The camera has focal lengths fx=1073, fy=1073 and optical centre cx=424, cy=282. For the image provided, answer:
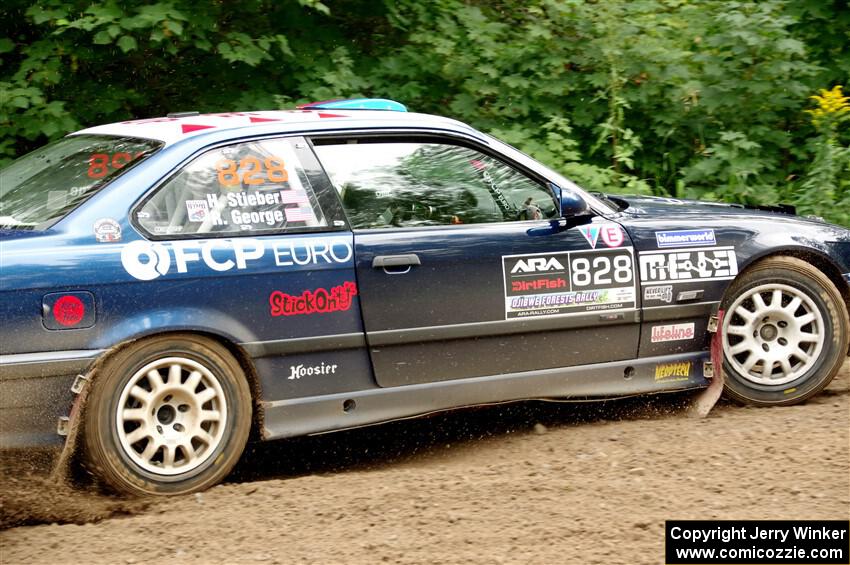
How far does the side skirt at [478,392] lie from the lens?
4.71 m

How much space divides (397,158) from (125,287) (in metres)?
1.45

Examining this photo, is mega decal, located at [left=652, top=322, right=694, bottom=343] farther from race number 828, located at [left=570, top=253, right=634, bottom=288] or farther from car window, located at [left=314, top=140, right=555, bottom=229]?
car window, located at [left=314, top=140, right=555, bottom=229]

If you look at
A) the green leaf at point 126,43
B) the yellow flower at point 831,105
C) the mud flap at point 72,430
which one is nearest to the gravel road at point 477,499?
the mud flap at point 72,430

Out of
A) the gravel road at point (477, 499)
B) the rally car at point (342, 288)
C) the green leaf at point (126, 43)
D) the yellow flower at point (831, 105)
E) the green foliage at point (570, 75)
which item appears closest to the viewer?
the gravel road at point (477, 499)

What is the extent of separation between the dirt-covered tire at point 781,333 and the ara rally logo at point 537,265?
997 mm

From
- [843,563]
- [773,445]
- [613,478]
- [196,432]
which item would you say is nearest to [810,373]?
[773,445]

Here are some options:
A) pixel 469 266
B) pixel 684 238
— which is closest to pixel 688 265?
pixel 684 238

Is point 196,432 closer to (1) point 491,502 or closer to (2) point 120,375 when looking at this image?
(2) point 120,375

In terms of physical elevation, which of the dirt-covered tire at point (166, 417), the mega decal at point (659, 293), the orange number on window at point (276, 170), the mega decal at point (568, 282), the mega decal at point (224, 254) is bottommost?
the dirt-covered tire at point (166, 417)

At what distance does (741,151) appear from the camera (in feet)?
29.3

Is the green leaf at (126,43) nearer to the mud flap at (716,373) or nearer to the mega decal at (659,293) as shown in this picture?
the mega decal at (659,293)

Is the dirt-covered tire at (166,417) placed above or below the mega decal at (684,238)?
below

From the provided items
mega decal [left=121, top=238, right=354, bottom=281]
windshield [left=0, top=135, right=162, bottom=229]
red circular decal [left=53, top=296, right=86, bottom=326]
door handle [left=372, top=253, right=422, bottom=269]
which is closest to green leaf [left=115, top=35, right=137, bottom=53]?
windshield [left=0, top=135, right=162, bottom=229]

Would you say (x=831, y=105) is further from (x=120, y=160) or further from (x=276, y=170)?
(x=120, y=160)
